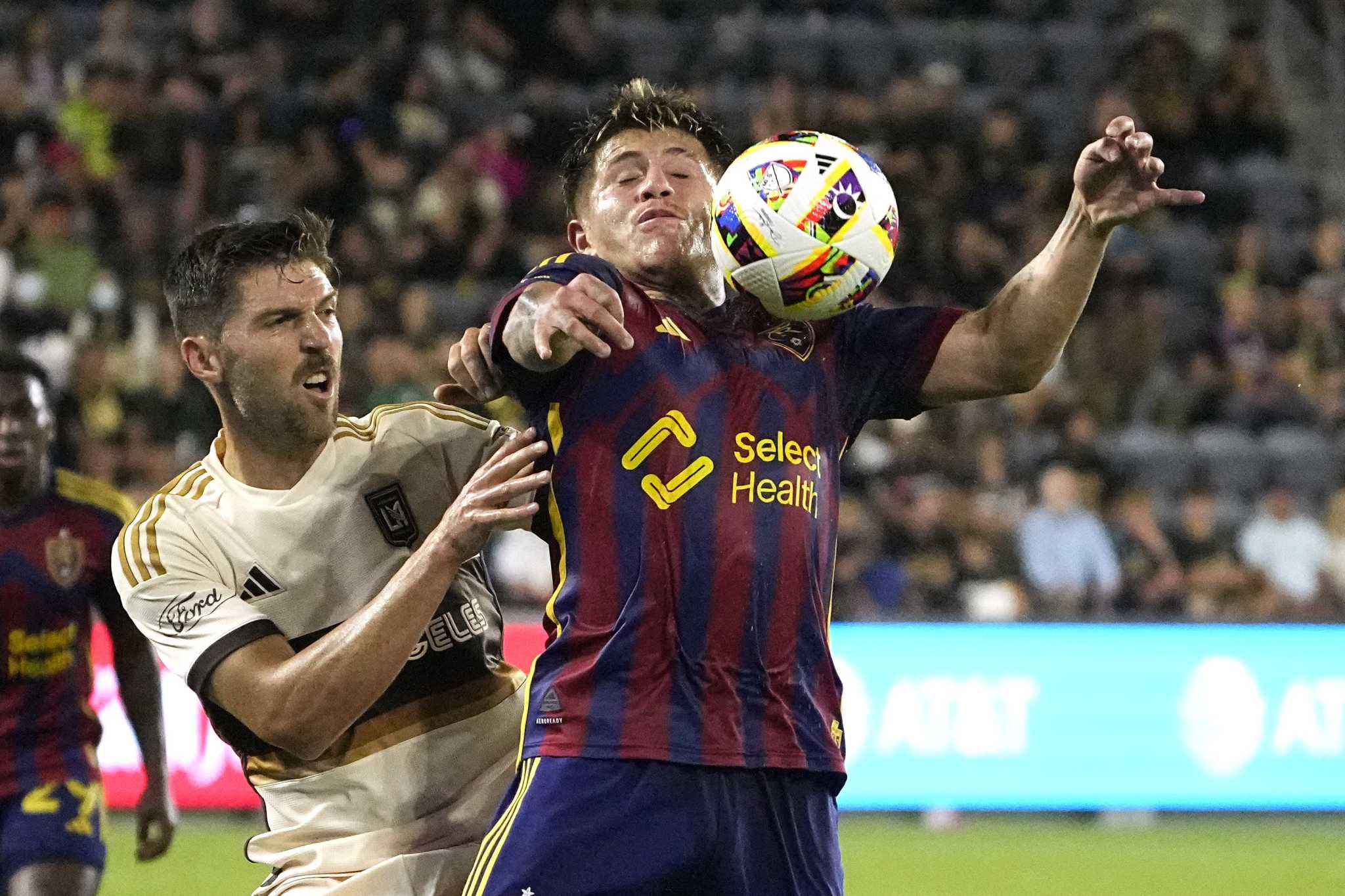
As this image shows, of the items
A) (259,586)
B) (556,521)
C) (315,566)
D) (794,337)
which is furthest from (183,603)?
(794,337)

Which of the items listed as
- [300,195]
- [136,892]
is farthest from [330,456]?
[300,195]

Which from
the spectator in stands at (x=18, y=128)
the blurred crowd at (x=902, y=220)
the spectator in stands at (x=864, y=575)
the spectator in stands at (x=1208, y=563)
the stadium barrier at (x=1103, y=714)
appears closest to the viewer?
the stadium barrier at (x=1103, y=714)

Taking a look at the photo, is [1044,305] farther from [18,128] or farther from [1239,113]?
[1239,113]

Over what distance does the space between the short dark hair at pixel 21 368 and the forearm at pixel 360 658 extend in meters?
2.88

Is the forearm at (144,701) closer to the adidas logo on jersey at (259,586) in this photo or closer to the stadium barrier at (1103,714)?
the adidas logo on jersey at (259,586)

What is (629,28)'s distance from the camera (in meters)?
16.3

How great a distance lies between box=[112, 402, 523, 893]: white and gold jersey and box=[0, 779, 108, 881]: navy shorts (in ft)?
5.53

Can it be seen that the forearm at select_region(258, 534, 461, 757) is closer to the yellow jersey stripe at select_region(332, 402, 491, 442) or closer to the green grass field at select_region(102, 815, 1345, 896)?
the yellow jersey stripe at select_region(332, 402, 491, 442)

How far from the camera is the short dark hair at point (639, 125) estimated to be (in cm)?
395

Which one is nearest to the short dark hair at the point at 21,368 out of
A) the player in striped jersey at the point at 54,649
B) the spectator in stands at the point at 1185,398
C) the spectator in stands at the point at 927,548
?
the player in striped jersey at the point at 54,649

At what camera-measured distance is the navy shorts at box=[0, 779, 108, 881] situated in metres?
5.66

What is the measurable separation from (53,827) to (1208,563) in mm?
8925

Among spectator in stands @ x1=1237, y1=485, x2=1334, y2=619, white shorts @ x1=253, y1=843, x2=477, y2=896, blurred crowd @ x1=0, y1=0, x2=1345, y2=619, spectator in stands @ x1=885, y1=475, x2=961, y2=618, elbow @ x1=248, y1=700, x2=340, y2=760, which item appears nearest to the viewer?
elbow @ x1=248, y1=700, x2=340, y2=760

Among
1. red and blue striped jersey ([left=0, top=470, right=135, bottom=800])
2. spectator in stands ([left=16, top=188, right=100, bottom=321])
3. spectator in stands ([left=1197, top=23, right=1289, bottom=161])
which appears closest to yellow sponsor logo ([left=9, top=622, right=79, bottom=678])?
red and blue striped jersey ([left=0, top=470, right=135, bottom=800])
